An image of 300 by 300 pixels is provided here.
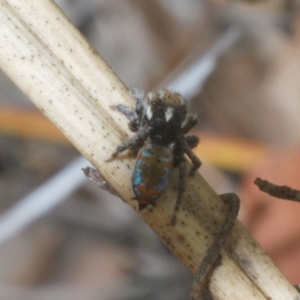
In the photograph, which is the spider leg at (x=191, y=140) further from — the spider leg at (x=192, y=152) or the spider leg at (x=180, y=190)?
the spider leg at (x=180, y=190)

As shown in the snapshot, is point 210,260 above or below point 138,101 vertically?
below

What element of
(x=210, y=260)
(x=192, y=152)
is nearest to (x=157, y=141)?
(x=192, y=152)

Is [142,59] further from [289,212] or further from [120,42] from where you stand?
[289,212]

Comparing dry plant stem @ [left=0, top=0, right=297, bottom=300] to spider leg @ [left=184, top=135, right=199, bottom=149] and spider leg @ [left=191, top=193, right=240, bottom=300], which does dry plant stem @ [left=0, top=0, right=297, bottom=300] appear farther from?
spider leg @ [left=184, top=135, right=199, bottom=149]

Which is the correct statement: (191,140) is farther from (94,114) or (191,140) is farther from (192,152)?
(94,114)

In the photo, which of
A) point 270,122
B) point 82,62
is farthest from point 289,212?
point 82,62

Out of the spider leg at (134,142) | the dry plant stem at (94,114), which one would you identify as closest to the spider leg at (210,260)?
the dry plant stem at (94,114)

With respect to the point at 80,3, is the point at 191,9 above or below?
below
